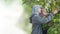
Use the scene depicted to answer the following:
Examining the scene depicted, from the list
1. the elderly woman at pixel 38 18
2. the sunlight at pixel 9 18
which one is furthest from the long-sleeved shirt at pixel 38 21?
the sunlight at pixel 9 18

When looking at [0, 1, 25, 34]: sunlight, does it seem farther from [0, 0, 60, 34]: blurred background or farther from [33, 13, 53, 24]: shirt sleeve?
[33, 13, 53, 24]: shirt sleeve

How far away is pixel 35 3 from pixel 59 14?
199 mm

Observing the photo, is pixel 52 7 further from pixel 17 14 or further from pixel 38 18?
pixel 17 14

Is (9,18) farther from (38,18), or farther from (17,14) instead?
(38,18)

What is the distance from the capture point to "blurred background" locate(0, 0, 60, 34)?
1.64 metres

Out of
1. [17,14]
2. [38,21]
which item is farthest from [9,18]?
[38,21]

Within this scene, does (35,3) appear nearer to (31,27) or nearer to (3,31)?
(31,27)

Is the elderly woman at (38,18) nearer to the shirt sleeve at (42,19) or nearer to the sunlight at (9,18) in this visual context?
the shirt sleeve at (42,19)

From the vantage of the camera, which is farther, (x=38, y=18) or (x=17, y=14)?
(x=17, y=14)

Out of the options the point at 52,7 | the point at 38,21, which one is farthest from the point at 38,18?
the point at 52,7

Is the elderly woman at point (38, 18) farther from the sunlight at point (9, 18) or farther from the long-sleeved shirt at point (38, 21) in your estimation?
the sunlight at point (9, 18)

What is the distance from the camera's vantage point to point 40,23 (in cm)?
159

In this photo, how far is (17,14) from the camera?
1.69 m

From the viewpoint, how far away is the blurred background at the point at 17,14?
1644 mm
